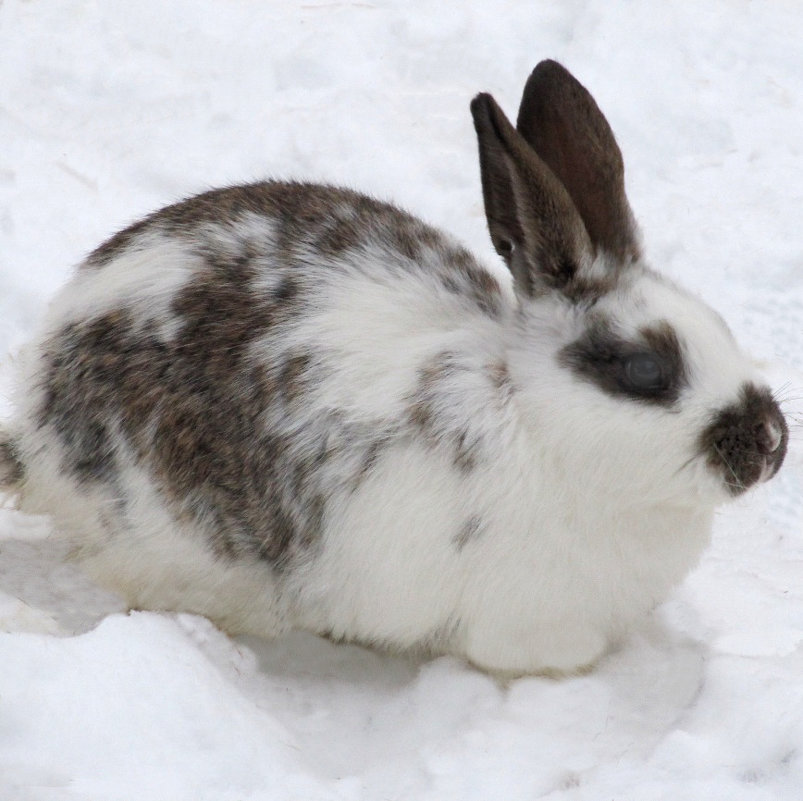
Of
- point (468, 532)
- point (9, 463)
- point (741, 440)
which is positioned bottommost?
point (9, 463)

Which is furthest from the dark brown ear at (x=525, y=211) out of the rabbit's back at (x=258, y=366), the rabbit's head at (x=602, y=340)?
the rabbit's back at (x=258, y=366)

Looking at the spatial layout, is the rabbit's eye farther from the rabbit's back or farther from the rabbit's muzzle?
the rabbit's back

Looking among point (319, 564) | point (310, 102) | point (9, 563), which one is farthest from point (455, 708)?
point (310, 102)

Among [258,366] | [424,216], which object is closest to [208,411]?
[258,366]

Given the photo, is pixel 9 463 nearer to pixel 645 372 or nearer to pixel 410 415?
pixel 410 415

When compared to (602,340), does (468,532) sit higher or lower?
lower

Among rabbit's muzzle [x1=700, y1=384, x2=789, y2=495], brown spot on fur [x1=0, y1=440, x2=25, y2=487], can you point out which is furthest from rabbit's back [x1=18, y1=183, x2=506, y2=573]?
rabbit's muzzle [x1=700, y1=384, x2=789, y2=495]

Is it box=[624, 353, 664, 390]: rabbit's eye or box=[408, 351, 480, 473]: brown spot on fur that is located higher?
box=[624, 353, 664, 390]: rabbit's eye

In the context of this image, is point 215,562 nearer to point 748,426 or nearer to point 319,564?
point 319,564
